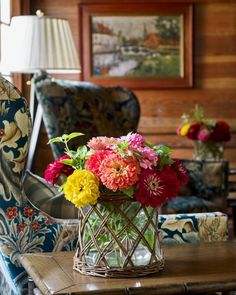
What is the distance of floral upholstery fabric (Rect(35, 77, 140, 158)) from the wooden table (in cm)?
175

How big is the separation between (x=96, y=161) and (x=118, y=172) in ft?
0.23

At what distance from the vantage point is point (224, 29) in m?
5.35

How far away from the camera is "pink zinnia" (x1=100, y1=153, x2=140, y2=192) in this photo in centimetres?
175

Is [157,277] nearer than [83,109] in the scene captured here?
Yes

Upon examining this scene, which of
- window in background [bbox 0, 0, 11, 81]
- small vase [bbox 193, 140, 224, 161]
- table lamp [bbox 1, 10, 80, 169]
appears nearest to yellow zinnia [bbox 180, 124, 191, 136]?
small vase [bbox 193, 140, 224, 161]

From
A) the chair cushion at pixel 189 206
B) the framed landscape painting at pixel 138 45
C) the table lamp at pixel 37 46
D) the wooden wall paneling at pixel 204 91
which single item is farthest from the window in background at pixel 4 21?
the chair cushion at pixel 189 206

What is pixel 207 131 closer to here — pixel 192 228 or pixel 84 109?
pixel 84 109

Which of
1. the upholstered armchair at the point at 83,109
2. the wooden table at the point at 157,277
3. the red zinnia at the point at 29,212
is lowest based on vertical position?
the wooden table at the point at 157,277

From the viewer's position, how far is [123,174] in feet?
5.74

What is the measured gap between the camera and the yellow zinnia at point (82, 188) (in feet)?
5.76

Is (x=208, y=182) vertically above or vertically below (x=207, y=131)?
below

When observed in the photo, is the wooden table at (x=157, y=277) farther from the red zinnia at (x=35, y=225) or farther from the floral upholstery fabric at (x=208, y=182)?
the floral upholstery fabric at (x=208, y=182)

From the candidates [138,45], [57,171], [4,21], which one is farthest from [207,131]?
[57,171]

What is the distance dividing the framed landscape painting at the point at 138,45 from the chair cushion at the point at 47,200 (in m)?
2.94
